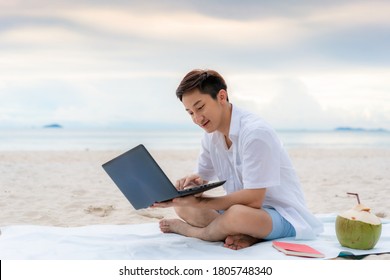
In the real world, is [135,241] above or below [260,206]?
below

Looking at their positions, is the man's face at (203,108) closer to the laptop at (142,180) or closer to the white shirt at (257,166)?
the white shirt at (257,166)

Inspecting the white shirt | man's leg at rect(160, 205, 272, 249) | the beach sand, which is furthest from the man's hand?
the beach sand

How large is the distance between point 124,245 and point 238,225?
31.8 inches

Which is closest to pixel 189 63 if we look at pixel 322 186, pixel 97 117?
pixel 97 117

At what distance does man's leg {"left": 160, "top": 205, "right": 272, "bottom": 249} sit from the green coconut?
1.54ft

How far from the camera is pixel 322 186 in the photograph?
291 inches

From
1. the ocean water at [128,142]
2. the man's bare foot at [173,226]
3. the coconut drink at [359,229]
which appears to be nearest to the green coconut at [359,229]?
the coconut drink at [359,229]

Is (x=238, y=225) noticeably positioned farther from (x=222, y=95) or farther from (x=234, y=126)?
(x=222, y=95)

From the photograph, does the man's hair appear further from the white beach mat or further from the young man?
the white beach mat

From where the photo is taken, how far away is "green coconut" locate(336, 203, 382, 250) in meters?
3.30

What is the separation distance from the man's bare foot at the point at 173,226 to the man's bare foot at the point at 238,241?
1.53 ft

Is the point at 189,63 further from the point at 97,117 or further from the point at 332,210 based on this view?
the point at 332,210

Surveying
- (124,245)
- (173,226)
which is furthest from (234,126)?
(124,245)

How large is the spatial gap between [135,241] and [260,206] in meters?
0.95
